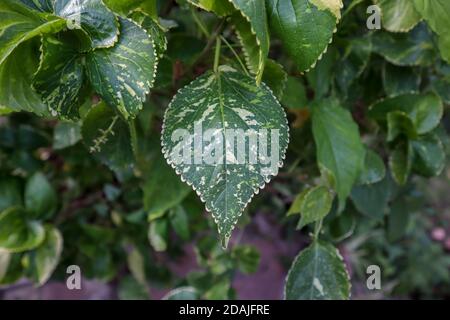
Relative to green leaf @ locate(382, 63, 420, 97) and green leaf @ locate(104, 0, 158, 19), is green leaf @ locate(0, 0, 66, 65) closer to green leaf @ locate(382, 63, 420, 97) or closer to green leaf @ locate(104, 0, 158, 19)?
green leaf @ locate(104, 0, 158, 19)

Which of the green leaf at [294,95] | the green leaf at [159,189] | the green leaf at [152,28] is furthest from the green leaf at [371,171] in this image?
the green leaf at [152,28]

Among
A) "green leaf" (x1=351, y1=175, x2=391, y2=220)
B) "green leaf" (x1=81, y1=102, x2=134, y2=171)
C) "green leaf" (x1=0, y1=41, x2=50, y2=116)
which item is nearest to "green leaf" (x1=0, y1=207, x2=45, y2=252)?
"green leaf" (x1=81, y1=102, x2=134, y2=171)

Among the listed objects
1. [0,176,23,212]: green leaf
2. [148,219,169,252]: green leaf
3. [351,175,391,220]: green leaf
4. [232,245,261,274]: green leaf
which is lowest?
[232,245,261,274]: green leaf

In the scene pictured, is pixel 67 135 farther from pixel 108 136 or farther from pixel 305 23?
pixel 305 23

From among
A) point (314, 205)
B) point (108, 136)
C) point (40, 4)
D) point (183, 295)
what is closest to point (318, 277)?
point (314, 205)

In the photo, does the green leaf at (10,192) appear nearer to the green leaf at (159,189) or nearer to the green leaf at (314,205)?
the green leaf at (159,189)

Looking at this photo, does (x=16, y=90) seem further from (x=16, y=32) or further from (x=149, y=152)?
(x=149, y=152)
